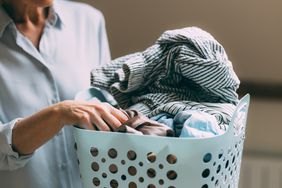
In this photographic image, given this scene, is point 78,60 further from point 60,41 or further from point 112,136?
point 112,136

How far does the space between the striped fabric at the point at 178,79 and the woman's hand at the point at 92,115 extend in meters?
0.10

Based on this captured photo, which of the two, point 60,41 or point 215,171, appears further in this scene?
point 60,41

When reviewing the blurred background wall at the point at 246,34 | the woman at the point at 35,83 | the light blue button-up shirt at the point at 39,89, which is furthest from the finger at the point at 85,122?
the blurred background wall at the point at 246,34

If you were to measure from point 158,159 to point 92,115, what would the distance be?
5.5 inches

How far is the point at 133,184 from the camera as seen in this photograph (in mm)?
807

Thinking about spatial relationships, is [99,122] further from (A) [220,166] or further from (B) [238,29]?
(B) [238,29]

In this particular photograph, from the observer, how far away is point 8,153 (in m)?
0.98

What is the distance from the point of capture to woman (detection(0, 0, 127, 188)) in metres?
1.00

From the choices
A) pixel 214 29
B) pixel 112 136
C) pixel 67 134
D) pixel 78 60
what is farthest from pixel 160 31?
pixel 112 136

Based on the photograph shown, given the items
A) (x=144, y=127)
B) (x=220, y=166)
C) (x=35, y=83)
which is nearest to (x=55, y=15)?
(x=35, y=83)

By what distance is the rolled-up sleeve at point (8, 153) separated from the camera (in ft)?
3.16

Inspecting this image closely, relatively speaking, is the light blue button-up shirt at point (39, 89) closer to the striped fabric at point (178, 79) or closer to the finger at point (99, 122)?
the striped fabric at point (178, 79)

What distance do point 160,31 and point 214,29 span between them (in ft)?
0.55

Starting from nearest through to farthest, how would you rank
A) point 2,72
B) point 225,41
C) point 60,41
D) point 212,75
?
point 212,75, point 2,72, point 60,41, point 225,41
